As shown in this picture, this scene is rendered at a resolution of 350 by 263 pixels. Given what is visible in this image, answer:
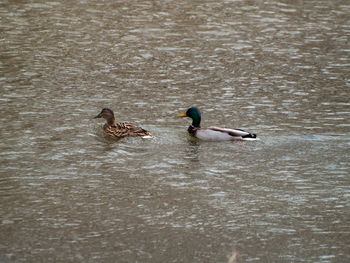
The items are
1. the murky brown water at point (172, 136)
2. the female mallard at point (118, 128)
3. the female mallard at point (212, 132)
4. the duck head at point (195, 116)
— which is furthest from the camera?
the duck head at point (195, 116)

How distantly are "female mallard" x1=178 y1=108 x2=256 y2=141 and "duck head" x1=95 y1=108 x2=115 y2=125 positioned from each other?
1297 mm

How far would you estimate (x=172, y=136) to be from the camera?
43.9 ft

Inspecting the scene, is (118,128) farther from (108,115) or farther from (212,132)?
(212,132)

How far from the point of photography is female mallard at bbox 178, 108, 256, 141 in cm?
1273

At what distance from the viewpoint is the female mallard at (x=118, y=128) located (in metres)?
13.0

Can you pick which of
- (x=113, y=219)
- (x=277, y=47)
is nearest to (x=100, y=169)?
(x=113, y=219)

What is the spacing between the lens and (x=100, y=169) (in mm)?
11484

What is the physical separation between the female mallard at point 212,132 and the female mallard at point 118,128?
0.91 meters

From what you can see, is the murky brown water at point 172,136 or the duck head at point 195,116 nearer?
the murky brown water at point 172,136

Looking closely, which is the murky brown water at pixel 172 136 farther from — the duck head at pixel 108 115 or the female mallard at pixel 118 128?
the duck head at pixel 108 115

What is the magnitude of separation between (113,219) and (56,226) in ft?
2.43

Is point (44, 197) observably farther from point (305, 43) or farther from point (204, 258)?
point (305, 43)

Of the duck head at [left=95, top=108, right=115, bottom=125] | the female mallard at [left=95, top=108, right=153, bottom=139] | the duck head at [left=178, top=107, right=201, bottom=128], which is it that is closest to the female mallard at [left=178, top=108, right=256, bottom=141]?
the duck head at [left=178, top=107, right=201, bottom=128]

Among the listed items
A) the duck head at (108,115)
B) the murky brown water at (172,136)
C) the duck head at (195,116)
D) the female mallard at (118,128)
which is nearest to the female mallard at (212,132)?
the duck head at (195,116)
